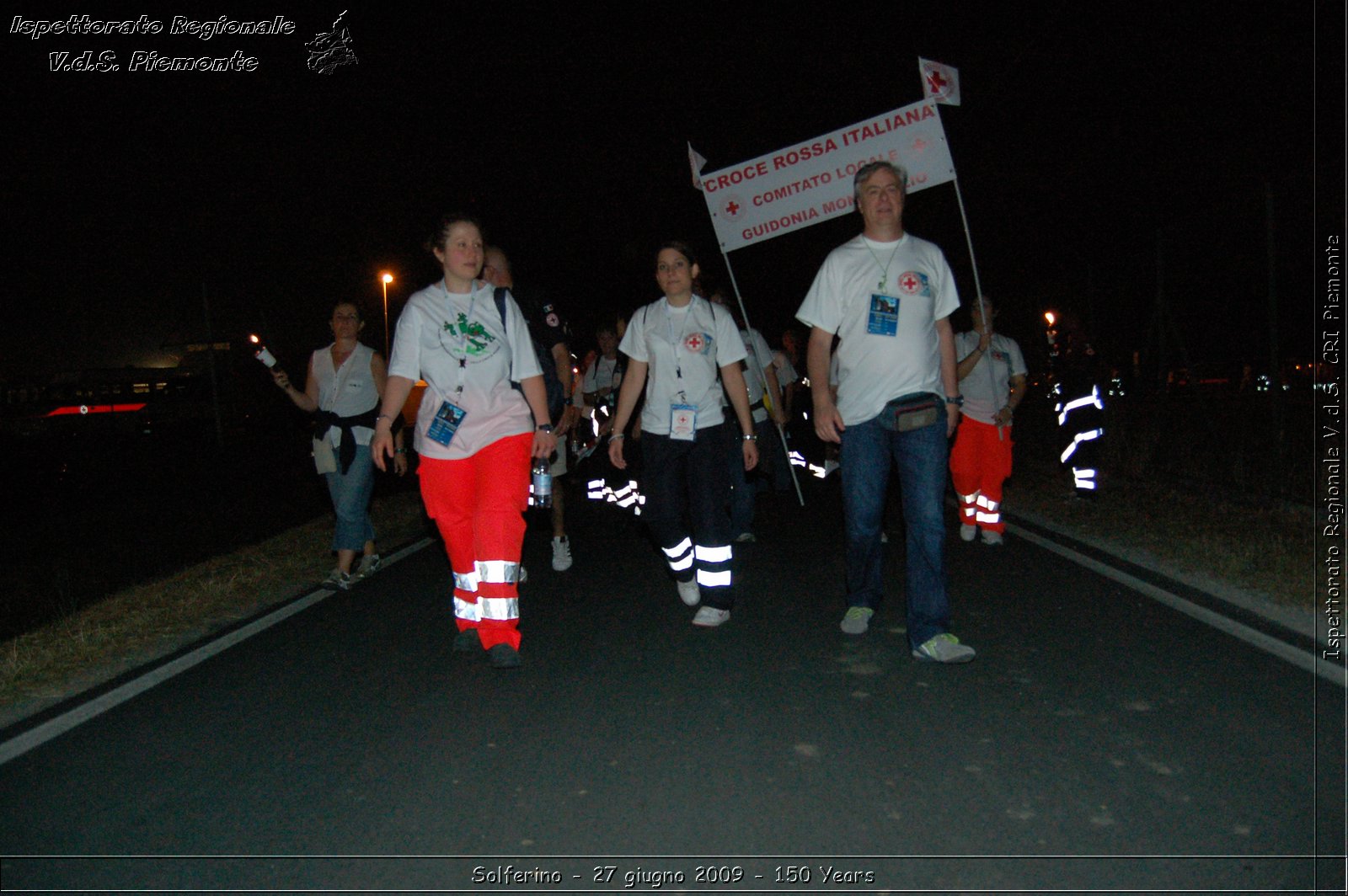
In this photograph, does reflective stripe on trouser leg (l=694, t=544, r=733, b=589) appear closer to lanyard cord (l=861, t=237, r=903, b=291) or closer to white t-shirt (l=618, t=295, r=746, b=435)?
white t-shirt (l=618, t=295, r=746, b=435)

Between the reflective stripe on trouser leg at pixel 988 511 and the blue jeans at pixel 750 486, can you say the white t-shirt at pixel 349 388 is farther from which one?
the reflective stripe on trouser leg at pixel 988 511

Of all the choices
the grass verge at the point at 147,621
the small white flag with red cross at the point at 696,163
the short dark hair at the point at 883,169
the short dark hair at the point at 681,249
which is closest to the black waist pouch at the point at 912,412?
the short dark hair at the point at 883,169

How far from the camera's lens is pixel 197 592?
7246mm

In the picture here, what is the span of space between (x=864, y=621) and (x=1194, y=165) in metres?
13.2

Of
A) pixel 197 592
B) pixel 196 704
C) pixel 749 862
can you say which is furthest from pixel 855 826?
pixel 197 592

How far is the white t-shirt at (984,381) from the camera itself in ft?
28.2

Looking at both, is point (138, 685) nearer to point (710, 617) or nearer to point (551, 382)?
point (551, 382)

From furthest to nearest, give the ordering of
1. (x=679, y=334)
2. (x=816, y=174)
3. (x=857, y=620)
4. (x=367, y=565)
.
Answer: (x=816, y=174), (x=367, y=565), (x=679, y=334), (x=857, y=620)

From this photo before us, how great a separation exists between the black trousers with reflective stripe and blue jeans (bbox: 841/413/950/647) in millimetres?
939

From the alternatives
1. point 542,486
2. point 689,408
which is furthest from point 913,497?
point 542,486

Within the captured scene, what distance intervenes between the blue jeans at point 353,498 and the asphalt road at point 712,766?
1.32 m

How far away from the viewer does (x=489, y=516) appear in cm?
514

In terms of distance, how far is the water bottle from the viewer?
580 cm

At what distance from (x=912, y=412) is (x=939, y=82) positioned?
465 centimetres
